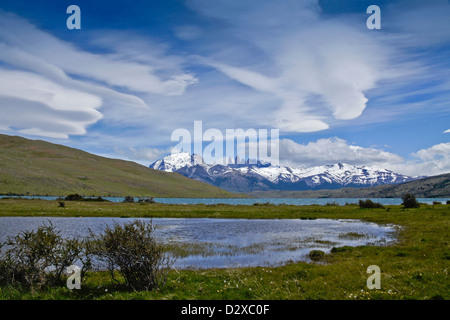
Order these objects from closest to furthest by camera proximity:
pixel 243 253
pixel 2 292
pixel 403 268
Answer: pixel 2 292, pixel 403 268, pixel 243 253

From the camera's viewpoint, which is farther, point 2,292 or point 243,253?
point 243,253

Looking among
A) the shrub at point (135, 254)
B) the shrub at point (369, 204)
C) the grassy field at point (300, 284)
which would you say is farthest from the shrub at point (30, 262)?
the shrub at point (369, 204)

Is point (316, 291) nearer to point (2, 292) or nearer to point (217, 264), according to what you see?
point (217, 264)

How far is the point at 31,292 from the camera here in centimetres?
1430

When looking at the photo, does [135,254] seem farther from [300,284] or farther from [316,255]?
[316,255]

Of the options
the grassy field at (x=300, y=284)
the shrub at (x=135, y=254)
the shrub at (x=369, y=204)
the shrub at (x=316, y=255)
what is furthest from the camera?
the shrub at (x=369, y=204)

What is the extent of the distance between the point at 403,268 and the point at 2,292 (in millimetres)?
22478

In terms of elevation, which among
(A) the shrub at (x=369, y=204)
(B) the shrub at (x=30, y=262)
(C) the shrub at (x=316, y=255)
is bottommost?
(C) the shrub at (x=316, y=255)

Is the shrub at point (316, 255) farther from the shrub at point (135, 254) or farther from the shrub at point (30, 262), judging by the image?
the shrub at point (30, 262)

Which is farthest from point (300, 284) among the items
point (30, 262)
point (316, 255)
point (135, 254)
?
point (30, 262)

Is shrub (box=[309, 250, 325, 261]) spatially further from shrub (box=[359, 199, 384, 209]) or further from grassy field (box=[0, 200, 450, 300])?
shrub (box=[359, 199, 384, 209])

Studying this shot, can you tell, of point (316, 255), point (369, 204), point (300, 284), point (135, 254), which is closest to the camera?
point (135, 254)
